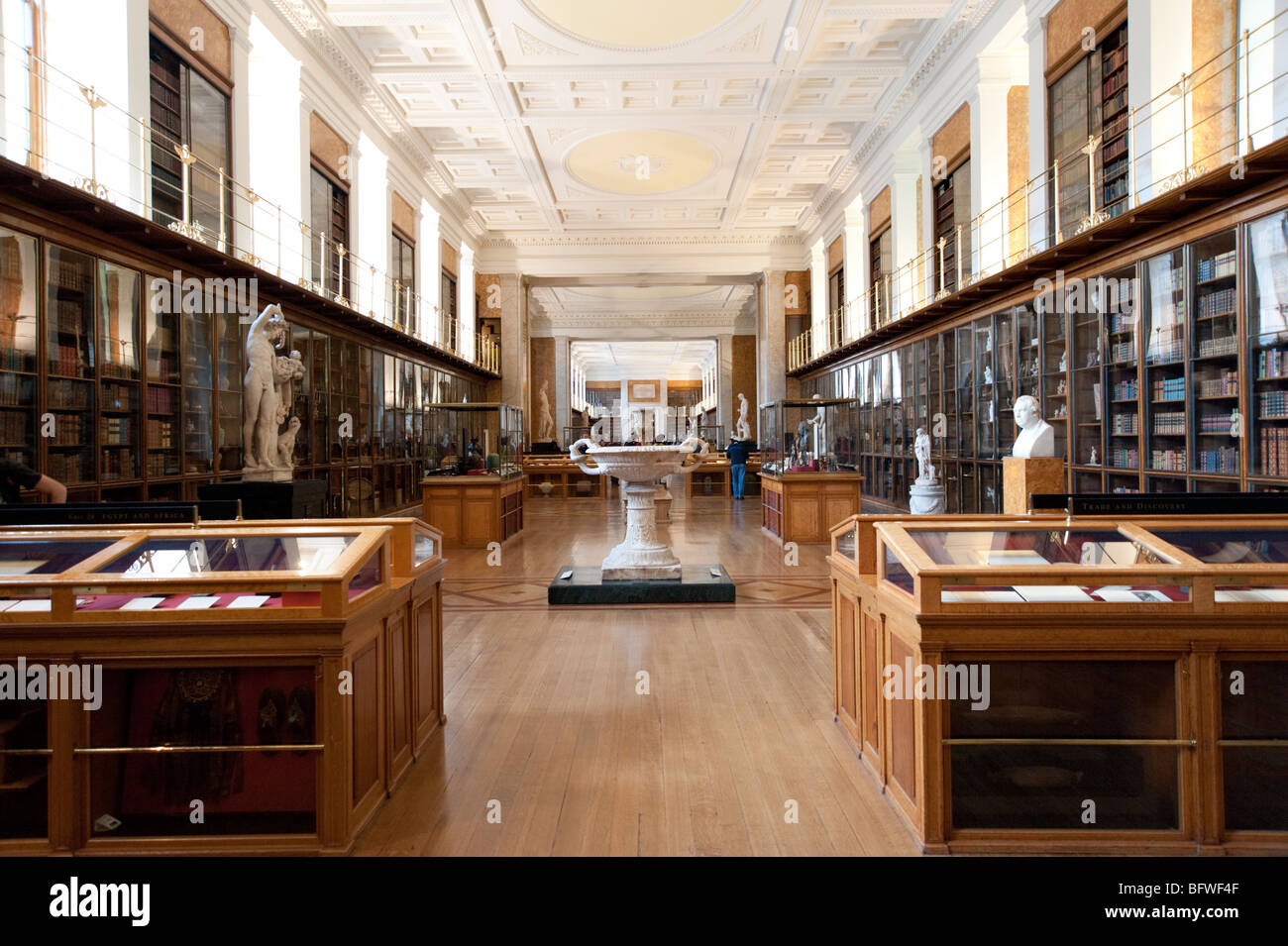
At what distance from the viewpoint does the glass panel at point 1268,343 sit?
5199 millimetres

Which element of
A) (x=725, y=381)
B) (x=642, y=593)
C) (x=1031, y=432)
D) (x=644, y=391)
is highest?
(x=644, y=391)

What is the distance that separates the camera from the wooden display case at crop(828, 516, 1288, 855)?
2.47m

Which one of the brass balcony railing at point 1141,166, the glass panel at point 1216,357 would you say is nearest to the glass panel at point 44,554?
the brass balcony railing at point 1141,166

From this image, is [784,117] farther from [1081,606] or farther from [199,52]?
[1081,606]

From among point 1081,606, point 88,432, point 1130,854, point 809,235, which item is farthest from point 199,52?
point 809,235

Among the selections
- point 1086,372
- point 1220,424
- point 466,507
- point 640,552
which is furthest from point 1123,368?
point 466,507

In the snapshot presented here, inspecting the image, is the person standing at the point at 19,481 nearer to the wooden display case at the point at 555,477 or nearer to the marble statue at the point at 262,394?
the marble statue at the point at 262,394

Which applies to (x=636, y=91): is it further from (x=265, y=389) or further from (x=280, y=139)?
(x=265, y=389)

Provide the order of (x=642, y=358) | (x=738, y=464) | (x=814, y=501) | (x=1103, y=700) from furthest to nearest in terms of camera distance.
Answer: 1. (x=642, y=358)
2. (x=738, y=464)
3. (x=814, y=501)
4. (x=1103, y=700)

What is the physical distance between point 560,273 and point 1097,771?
2054 centimetres

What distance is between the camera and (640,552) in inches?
291

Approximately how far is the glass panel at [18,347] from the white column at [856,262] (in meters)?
14.3

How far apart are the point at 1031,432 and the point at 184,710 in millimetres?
5250

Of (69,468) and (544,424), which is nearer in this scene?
(69,468)
